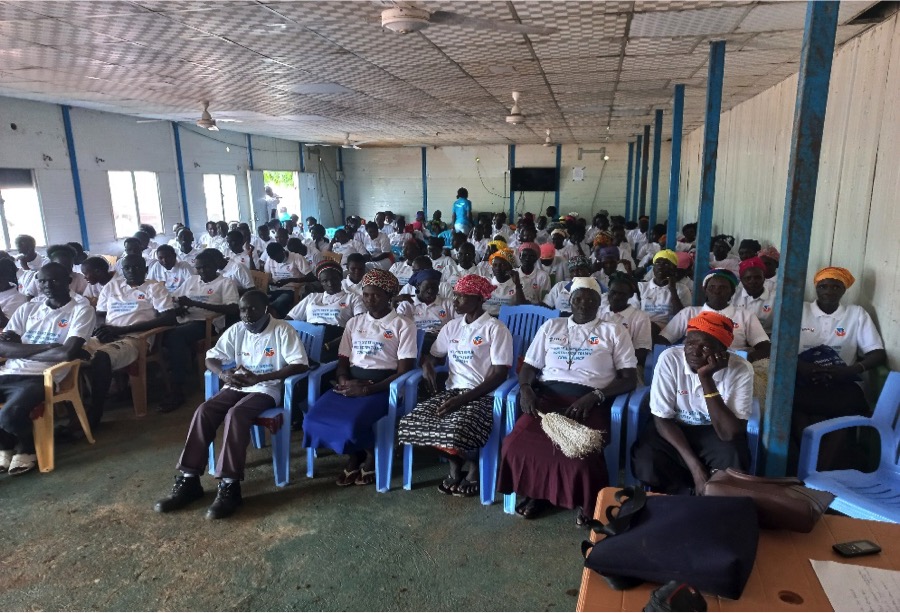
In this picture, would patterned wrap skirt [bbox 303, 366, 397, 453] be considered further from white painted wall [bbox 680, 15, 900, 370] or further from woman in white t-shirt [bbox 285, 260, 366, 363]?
white painted wall [bbox 680, 15, 900, 370]

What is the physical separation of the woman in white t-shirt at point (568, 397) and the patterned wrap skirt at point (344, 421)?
35.5 inches

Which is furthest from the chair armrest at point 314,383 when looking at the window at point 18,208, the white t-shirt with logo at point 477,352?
the window at point 18,208

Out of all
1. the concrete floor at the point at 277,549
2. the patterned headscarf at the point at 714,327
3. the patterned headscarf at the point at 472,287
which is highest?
the patterned headscarf at the point at 472,287

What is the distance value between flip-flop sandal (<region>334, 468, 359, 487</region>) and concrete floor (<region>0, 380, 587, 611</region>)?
2.3 inches

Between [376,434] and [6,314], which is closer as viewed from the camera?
[376,434]

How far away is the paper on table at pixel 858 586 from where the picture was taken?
1314 mm

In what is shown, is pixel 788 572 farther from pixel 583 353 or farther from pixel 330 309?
pixel 330 309

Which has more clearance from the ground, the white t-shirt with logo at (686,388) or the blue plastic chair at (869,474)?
the white t-shirt with logo at (686,388)

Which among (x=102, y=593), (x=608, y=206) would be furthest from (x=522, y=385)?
(x=608, y=206)

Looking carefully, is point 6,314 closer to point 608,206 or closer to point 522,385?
point 522,385

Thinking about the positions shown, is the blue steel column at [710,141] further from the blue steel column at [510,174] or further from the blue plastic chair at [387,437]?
the blue steel column at [510,174]

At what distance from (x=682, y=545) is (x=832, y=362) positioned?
2954 millimetres

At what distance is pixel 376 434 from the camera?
3688mm

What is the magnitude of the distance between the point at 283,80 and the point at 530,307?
4.22m
